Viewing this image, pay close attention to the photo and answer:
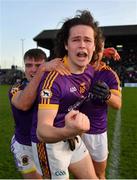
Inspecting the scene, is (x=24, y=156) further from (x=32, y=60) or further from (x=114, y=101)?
(x=114, y=101)

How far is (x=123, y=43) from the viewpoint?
57562mm

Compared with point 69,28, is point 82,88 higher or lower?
lower

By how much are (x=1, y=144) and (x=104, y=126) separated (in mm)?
4444

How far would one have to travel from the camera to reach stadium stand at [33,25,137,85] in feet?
166

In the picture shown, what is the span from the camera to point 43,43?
57000mm

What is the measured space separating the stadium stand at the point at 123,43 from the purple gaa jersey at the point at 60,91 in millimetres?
45805

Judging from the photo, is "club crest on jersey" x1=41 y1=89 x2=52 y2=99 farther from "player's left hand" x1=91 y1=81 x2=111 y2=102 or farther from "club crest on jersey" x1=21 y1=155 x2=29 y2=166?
"club crest on jersey" x1=21 y1=155 x2=29 y2=166

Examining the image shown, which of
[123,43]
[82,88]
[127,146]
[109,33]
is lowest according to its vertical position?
[123,43]

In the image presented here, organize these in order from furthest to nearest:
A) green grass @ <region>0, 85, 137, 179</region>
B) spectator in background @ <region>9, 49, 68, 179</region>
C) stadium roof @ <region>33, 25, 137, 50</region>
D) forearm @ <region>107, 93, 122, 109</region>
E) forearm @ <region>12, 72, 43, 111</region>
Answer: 1. stadium roof @ <region>33, 25, 137, 50</region>
2. green grass @ <region>0, 85, 137, 179</region>
3. spectator in background @ <region>9, 49, 68, 179</region>
4. forearm @ <region>107, 93, 122, 109</region>
5. forearm @ <region>12, 72, 43, 111</region>

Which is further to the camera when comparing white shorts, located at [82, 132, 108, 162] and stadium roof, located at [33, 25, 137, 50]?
stadium roof, located at [33, 25, 137, 50]

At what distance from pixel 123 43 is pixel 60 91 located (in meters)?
55.6

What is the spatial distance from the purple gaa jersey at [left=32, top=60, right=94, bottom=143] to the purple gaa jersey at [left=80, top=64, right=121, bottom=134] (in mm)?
841

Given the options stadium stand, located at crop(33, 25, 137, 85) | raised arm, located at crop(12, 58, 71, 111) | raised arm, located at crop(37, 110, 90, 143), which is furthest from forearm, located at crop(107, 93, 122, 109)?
stadium stand, located at crop(33, 25, 137, 85)

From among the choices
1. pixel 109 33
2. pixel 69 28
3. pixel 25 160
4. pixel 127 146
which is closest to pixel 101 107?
A: pixel 25 160
